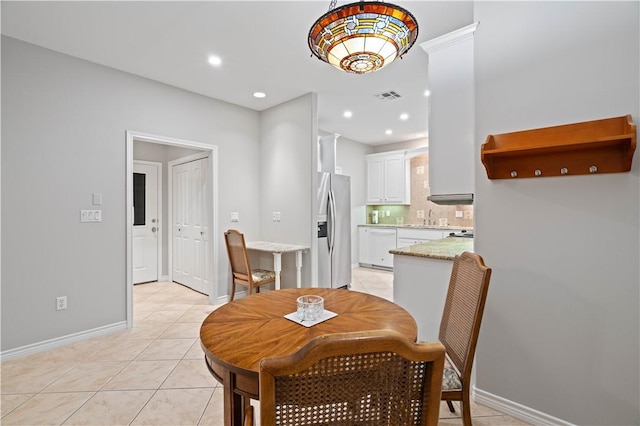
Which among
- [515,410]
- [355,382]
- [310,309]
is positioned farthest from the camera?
[515,410]

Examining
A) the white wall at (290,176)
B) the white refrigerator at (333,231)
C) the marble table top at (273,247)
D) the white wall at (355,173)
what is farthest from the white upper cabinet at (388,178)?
the marble table top at (273,247)

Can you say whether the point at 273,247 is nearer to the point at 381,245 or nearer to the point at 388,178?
the point at 381,245

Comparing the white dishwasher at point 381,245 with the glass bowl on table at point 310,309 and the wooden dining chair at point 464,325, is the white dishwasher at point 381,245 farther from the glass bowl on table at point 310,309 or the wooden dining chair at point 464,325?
the glass bowl on table at point 310,309

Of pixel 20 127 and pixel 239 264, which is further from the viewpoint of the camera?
pixel 239 264

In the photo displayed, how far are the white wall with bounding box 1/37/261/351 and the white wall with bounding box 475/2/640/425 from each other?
3.31 metres

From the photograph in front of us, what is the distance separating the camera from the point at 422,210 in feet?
20.6

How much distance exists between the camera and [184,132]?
370cm

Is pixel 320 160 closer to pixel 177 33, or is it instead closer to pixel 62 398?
pixel 177 33

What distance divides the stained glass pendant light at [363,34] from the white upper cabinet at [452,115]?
938 millimetres

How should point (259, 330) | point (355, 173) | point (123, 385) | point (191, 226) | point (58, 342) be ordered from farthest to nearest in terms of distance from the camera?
1. point (355, 173)
2. point (191, 226)
3. point (58, 342)
4. point (123, 385)
5. point (259, 330)

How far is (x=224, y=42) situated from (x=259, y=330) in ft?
8.14

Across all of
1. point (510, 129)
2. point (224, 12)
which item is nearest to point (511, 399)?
point (510, 129)

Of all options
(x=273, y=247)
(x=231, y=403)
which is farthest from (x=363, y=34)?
(x=273, y=247)

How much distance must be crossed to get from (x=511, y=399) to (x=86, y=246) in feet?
12.0
